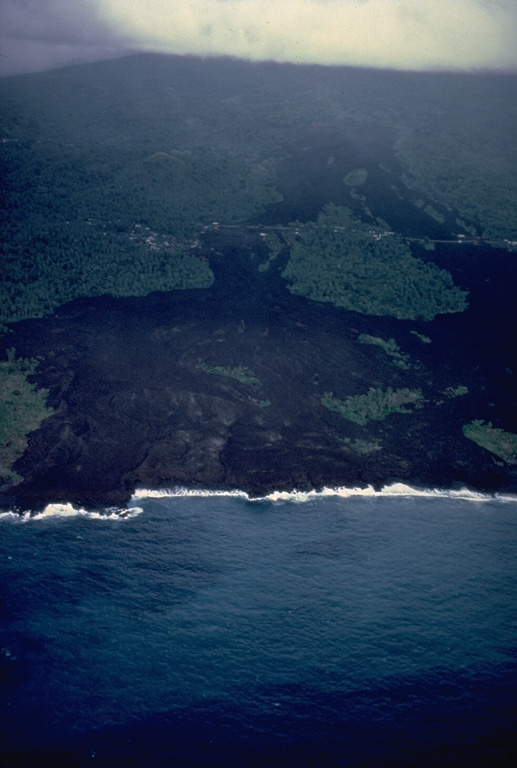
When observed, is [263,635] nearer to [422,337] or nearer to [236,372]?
[236,372]

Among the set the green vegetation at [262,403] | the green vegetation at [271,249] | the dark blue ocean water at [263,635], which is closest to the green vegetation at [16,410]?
the dark blue ocean water at [263,635]

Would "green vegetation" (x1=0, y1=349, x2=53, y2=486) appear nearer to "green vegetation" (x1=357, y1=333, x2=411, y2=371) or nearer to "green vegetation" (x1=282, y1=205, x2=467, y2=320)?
"green vegetation" (x1=357, y1=333, x2=411, y2=371)

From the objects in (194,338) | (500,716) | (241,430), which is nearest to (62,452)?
(241,430)

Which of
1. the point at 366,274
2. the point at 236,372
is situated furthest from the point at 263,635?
the point at 366,274

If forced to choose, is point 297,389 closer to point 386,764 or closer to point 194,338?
point 194,338

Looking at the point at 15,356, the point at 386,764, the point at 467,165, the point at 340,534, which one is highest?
the point at 467,165

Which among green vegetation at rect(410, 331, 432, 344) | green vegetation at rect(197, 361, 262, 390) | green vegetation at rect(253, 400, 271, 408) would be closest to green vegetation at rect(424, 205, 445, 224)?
green vegetation at rect(410, 331, 432, 344)
